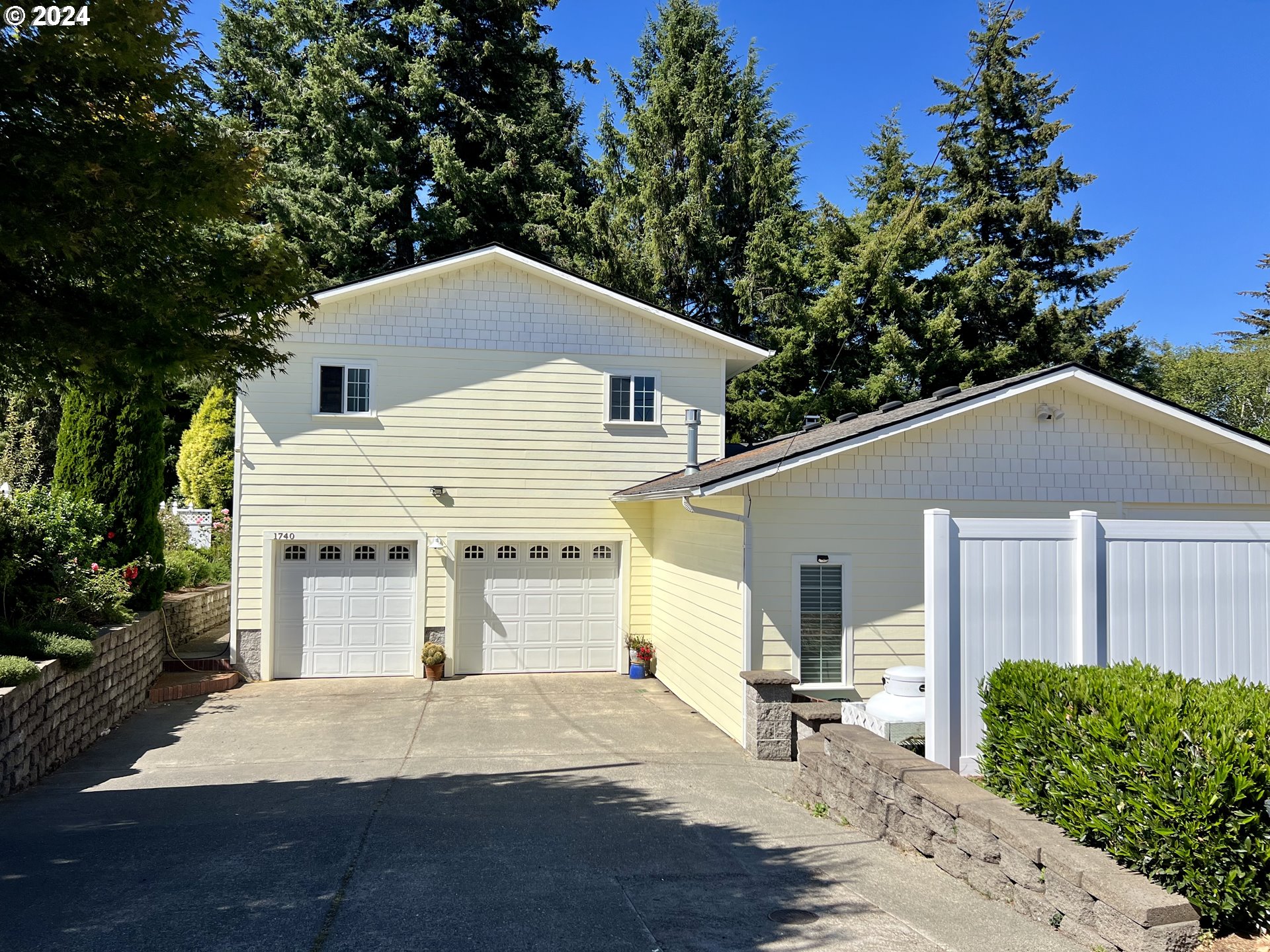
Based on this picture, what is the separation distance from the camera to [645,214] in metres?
→ 24.6

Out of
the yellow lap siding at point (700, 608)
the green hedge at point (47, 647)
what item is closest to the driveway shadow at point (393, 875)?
the green hedge at point (47, 647)

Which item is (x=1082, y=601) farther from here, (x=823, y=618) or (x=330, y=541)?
(x=330, y=541)

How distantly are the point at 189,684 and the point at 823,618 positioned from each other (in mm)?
9125

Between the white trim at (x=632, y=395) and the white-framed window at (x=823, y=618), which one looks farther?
the white trim at (x=632, y=395)

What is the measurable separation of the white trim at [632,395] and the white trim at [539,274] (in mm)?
926

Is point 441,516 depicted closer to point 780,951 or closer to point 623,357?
point 623,357

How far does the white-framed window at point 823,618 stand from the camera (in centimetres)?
991

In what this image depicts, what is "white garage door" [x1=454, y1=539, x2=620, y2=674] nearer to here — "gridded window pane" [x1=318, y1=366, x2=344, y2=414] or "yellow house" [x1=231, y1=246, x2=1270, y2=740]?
"yellow house" [x1=231, y1=246, x2=1270, y2=740]

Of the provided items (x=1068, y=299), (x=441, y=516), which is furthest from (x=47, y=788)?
(x=1068, y=299)

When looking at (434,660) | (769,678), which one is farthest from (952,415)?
(434,660)

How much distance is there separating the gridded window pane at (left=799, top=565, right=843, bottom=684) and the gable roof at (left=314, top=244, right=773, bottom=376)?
5.21 meters

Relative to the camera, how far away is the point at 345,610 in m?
13.8

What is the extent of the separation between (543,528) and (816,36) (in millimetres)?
8573

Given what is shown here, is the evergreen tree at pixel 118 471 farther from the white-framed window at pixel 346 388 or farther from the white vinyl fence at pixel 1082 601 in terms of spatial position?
the white vinyl fence at pixel 1082 601
